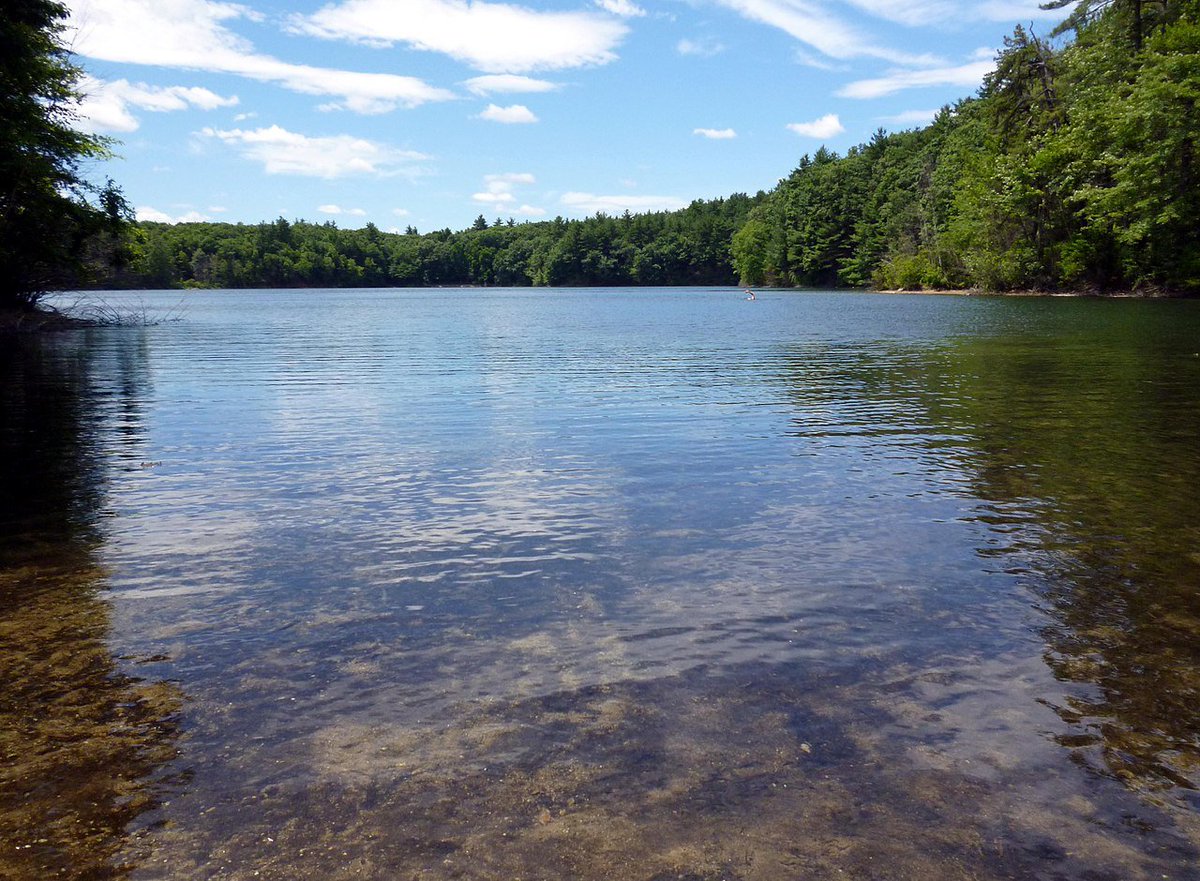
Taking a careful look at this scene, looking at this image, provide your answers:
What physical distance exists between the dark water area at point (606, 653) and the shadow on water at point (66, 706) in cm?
3

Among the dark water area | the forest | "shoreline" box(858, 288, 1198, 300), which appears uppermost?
the forest

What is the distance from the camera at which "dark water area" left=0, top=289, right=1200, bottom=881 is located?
4.55 metres

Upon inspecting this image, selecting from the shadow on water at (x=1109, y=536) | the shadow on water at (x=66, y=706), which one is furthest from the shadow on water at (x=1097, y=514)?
the shadow on water at (x=66, y=706)

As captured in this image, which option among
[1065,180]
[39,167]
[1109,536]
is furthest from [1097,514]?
[1065,180]

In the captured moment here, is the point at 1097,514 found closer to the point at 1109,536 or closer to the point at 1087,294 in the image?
the point at 1109,536

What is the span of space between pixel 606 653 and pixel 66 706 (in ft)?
12.8

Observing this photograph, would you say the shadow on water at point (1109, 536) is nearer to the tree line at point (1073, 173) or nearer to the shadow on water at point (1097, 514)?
the shadow on water at point (1097, 514)

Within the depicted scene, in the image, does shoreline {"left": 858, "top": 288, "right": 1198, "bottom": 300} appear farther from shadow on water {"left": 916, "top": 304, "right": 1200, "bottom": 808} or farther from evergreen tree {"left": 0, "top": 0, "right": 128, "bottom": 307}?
evergreen tree {"left": 0, "top": 0, "right": 128, "bottom": 307}

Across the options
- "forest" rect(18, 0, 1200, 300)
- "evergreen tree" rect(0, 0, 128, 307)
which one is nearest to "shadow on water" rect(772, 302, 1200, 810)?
"evergreen tree" rect(0, 0, 128, 307)

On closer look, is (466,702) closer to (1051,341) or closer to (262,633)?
(262,633)

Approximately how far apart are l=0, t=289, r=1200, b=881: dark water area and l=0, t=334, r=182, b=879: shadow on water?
0.09 ft

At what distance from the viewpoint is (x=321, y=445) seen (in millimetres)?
16062

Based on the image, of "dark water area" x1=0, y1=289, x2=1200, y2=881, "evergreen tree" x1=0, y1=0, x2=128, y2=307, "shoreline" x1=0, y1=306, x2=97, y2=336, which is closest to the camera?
"dark water area" x1=0, y1=289, x2=1200, y2=881

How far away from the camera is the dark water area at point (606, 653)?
14.9 feet
